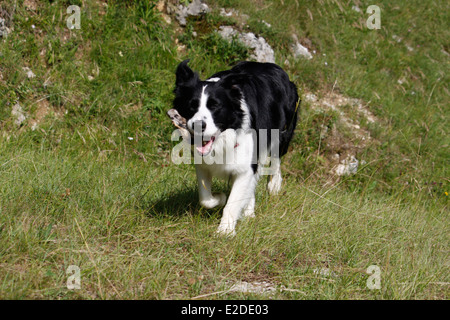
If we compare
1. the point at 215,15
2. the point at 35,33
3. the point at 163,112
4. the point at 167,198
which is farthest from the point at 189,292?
the point at 215,15

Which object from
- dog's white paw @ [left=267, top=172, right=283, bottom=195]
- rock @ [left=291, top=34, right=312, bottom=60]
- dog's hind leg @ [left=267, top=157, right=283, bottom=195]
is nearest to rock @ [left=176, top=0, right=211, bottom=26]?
rock @ [left=291, top=34, right=312, bottom=60]

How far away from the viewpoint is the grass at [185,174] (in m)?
2.89

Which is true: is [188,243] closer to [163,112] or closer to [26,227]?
[26,227]

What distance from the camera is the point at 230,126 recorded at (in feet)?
12.0

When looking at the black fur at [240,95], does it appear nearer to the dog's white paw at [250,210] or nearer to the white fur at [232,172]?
the white fur at [232,172]

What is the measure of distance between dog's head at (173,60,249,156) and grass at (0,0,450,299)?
74 cm

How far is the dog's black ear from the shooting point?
3.62 metres

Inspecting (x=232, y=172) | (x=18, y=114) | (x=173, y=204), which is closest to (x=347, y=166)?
(x=232, y=172)

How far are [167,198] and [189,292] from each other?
1.41 m

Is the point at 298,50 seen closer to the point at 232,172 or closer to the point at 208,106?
the point at 232,172

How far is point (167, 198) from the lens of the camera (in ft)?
13.3

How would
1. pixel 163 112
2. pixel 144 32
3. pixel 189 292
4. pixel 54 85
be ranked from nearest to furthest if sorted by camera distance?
pixel 189 292 → pixel 54 85 → pixel 163 112 → pixel 144 32

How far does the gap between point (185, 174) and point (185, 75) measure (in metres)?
1.44

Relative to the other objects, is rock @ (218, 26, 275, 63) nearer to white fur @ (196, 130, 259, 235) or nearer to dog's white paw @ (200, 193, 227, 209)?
white fur @ (196, 130, 259, 235)
